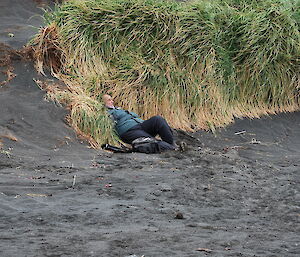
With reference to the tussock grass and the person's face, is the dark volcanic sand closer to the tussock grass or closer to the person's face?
the tussock grass

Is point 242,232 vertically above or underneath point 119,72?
underneath

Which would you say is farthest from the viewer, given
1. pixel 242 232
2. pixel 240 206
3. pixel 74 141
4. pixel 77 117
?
pixel 77 117

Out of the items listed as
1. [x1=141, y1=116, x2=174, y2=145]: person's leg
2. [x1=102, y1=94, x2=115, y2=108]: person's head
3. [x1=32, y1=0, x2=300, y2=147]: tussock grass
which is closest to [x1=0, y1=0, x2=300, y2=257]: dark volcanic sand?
[x1=141, y1=116, x2=174, y2=145]: person's leg

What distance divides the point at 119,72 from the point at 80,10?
48.7 inches

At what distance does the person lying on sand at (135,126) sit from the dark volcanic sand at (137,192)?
0.43m

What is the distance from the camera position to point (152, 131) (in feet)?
32.1

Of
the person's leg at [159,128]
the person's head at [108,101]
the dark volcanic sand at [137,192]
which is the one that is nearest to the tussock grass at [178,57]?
the person's head at [108,101]

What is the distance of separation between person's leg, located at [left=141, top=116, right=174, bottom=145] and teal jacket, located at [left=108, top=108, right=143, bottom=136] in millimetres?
164

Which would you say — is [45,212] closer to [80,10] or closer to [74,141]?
[74,141]

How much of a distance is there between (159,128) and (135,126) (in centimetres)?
40

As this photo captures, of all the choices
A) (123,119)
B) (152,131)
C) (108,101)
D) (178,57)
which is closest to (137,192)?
(152,131)

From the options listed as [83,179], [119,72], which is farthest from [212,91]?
[83,179]

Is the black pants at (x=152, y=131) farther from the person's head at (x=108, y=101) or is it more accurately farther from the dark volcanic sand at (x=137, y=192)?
the person's head at (x=108, y=101)

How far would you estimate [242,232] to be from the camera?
17.5 feet
